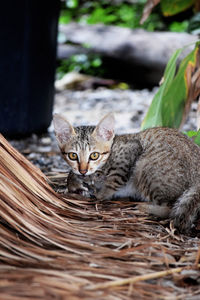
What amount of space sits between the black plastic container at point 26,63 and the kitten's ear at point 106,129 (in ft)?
5.43

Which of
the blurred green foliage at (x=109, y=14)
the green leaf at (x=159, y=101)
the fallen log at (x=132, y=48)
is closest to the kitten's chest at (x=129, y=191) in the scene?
the green leaf at (x=159, y=101)

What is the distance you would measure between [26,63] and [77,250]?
2806mm

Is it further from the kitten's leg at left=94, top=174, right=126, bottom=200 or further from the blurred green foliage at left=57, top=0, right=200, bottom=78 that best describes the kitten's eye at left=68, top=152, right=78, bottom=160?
the blurred green foliage at left=57, top=0, right=200, bottom=78

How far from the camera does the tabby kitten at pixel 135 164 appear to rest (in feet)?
8.24

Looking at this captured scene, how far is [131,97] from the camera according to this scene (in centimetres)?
683

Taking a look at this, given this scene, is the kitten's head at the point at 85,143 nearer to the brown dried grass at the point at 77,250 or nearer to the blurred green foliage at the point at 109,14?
the brown dried grass at the point at 77,250

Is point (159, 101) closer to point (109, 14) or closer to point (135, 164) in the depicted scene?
point (135, 164)

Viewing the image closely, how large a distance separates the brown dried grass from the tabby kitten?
21cm

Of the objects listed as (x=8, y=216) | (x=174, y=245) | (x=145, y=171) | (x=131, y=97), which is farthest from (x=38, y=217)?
(x=131, y=97)

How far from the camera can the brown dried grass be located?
1.57 metres

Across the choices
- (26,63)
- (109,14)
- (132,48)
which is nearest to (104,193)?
(26,63)

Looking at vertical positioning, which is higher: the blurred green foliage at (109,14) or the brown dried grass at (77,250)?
the brown dried grass at (77,250)

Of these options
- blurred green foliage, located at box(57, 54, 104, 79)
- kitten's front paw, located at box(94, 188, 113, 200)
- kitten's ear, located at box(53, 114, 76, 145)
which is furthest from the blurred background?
kitten's front paw, located at box(94, 188, 113, 200)

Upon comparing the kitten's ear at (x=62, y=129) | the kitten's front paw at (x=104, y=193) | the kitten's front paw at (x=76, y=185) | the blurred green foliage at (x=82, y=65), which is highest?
the kitten's ear at (x=62, y=129)
